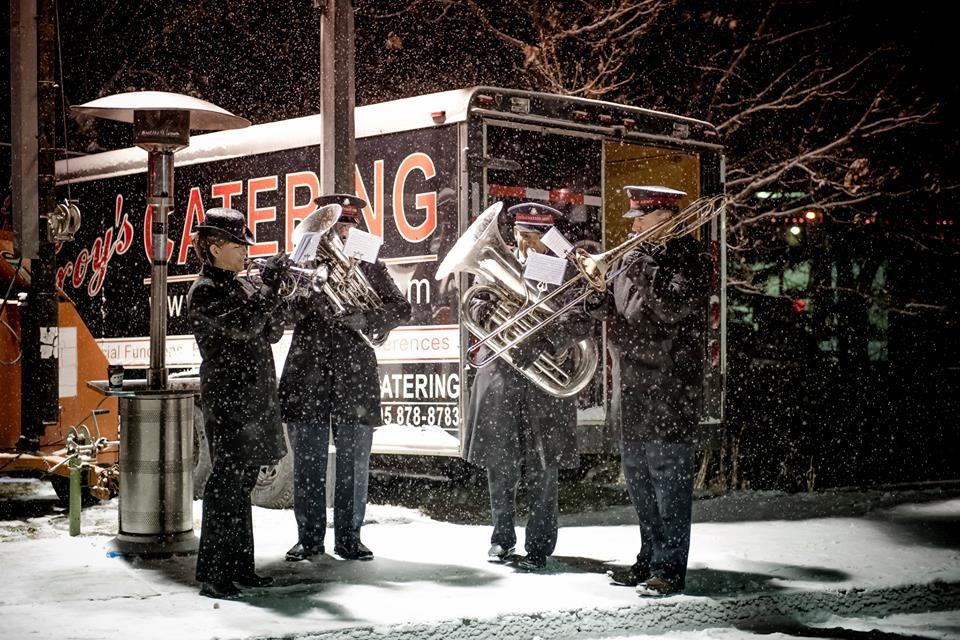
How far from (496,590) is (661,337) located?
1554 mm

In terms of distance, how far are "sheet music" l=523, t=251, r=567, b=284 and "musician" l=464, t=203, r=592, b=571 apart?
27cm

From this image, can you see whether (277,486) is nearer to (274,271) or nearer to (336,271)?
(336,271)

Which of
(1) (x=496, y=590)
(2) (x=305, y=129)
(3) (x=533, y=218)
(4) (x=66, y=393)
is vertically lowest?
(1) (x=496, y=590)

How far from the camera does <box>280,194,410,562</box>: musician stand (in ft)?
23.0

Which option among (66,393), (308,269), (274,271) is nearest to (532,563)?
(308,269)

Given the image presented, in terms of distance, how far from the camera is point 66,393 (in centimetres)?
1021

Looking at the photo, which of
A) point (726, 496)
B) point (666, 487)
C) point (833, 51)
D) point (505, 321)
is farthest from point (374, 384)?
point (833, 51)

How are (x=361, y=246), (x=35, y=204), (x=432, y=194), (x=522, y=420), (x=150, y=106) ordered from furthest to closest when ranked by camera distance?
(x=35, y=204), (x=432, y=194), (x=150, y=106), (x=522, y=420), (x=361, y=246)

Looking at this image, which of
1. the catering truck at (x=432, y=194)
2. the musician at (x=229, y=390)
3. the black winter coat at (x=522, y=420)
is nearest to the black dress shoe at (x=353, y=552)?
the black winter coat at (x=522, y=420)

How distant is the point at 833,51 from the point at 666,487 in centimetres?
1068

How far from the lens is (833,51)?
611 inches

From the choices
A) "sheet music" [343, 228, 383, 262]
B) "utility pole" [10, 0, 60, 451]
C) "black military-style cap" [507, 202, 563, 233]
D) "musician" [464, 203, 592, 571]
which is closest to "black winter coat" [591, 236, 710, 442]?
"musician" [464, 203, 592, 571]

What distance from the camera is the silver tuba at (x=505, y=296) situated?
23.1 feet

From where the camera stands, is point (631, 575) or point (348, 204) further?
point (348, 204)
